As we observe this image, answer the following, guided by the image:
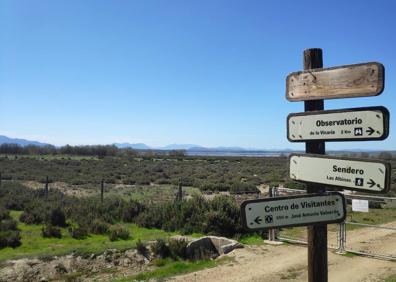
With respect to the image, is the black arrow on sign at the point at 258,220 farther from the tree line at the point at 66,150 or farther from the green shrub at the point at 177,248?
the tree line at the point at 66,150

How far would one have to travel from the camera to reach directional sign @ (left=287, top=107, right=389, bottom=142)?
138 inches

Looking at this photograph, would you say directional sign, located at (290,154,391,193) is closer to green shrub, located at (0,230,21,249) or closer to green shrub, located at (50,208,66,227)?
green shrub, located at (0,230,21,249)

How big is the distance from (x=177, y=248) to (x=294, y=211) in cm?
898

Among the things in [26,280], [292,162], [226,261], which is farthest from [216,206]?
[292,162]

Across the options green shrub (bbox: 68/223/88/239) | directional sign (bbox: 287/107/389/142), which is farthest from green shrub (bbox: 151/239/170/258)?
directional sign (bbox: 287/107/389/142)

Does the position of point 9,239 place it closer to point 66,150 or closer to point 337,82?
point 337,82

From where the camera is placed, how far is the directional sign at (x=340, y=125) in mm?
3500

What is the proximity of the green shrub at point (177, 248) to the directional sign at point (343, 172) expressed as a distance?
28.6ft

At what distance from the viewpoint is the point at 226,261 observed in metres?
11.0

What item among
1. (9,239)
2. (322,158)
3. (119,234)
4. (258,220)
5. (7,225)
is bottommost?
(119,234)

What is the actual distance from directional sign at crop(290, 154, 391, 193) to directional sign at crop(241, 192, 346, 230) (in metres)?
0.18

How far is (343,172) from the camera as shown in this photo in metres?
3.68

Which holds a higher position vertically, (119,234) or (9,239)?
(9,239)

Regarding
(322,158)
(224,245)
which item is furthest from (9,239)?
(322,158)
